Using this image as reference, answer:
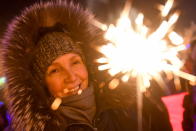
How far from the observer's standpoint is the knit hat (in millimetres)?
1946

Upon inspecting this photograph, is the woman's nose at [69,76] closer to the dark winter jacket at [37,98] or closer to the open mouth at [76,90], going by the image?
the open mouth at [76,90]

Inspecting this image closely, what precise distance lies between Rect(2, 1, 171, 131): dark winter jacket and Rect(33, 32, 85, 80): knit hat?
2.0 inches

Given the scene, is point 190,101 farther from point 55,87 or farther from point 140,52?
point 55,87

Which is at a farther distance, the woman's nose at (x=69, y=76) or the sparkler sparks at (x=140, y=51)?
the sparkler sparks at (x=140, y=51)

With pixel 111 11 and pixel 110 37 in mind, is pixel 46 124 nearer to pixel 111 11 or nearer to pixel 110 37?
pixel 110 37

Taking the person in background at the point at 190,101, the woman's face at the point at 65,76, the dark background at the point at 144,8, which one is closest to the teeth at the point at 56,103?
the woman's face at the point at 65,76

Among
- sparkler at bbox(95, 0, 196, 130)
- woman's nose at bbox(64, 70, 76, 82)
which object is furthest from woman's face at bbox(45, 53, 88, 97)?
sparkler at bbox(95, 0, 196, 130)

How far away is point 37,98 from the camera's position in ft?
6.38

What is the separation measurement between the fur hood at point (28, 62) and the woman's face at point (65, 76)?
12 centimetres

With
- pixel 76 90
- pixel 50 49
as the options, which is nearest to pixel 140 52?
pixel 76 90

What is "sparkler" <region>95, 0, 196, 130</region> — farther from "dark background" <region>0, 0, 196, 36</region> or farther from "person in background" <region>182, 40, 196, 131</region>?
"dark background" <region>0, 0, 196, 36</region>

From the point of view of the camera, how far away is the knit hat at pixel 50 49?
1946mm

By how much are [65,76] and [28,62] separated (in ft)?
1.13

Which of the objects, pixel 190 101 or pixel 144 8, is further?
pixel 144 8
